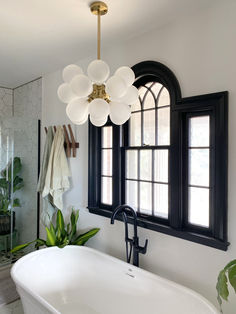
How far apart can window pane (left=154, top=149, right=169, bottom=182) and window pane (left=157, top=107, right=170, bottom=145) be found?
9 centimetres

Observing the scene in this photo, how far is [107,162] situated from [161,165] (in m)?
0.66

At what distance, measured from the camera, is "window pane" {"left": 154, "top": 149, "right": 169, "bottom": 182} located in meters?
2.08

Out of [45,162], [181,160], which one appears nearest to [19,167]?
[45,162]

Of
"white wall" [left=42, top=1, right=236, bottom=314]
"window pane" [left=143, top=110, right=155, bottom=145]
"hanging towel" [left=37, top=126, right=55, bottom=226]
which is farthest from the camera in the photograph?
"hanging towel" [left=37, top=126, right=55, bottom=226]

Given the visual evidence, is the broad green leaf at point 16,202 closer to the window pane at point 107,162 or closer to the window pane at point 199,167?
the window pane at point 107,162

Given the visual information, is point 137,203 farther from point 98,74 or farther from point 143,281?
point 98,74

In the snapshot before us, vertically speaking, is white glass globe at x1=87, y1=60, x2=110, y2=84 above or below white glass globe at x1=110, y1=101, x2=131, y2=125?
above

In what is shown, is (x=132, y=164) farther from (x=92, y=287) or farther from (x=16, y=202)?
(x=16, y=202)

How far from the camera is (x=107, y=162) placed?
2553 millimetres

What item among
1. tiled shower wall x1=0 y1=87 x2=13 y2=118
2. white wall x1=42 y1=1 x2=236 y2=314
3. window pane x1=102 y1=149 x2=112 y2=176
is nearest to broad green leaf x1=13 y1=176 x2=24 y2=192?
tiled shower wall x1=0 y1=87 x2=13 y2=118

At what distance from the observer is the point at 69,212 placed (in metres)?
2.88

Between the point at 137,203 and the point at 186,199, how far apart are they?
553 mm

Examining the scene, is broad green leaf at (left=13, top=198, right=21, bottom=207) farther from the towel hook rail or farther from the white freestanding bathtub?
the white freestanding bathtub

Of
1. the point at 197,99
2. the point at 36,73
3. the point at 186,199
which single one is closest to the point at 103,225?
the point at 186,199
